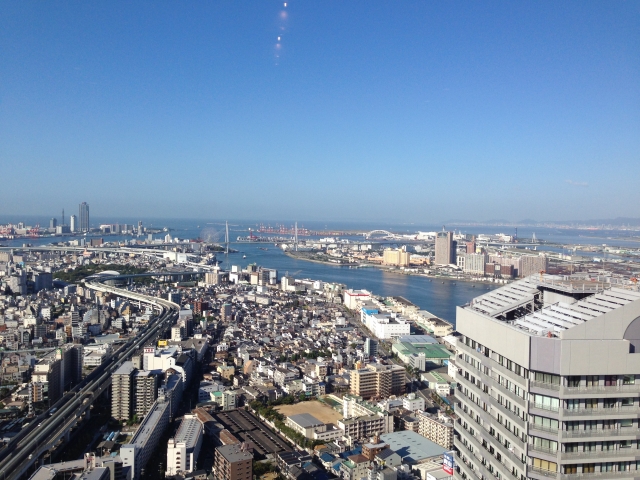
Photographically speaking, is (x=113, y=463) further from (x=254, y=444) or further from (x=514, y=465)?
(x=514, y=465)

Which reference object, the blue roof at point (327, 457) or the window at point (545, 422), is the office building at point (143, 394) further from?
the window at point (545, 422)

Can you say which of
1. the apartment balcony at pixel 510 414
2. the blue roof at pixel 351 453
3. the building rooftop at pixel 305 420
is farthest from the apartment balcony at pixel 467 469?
the building rooftop at pixel 305 420

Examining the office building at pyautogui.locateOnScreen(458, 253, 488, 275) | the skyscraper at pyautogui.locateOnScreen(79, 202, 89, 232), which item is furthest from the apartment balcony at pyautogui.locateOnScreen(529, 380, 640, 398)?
the skyscraper at pyautogui.locateOnScreen(79, 202, 89, 232)

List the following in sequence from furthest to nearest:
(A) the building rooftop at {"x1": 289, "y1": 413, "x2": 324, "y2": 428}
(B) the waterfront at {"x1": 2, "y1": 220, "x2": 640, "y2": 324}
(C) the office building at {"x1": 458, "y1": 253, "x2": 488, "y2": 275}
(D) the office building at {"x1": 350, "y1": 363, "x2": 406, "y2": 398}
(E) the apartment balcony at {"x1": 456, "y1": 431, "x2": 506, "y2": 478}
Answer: (C) the office building at {"x1": 458, "y1": 253, "x2": 488, "y2": 275}
(B) the waterfront at {"x1": 2, "y1": 220, "x2": 640, "y2": 324}
(D) the office building at {"x1": 350, "y1": 363, "x2": 406, "y2": 398}
(A) the building rooftop at {"x1": 289, "y1": 413, "x2": 324, "y2": 428}
(E) the apartment balcony at {"x1": 456, "y1": 431, "x2": 506, "y2": 478}

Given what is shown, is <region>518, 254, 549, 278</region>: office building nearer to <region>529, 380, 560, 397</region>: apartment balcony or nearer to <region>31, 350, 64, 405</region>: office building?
<region>529, 380, 560, 397</region>: apartment balcony

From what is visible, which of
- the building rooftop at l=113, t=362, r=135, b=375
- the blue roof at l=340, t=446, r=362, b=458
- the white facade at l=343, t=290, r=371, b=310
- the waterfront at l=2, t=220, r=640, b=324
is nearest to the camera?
the blue roof at l=340, t=446, r=362, b=458

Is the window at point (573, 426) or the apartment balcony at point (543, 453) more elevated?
the window at point (573, 426)

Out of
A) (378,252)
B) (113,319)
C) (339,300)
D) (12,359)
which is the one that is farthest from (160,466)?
(378,252)
